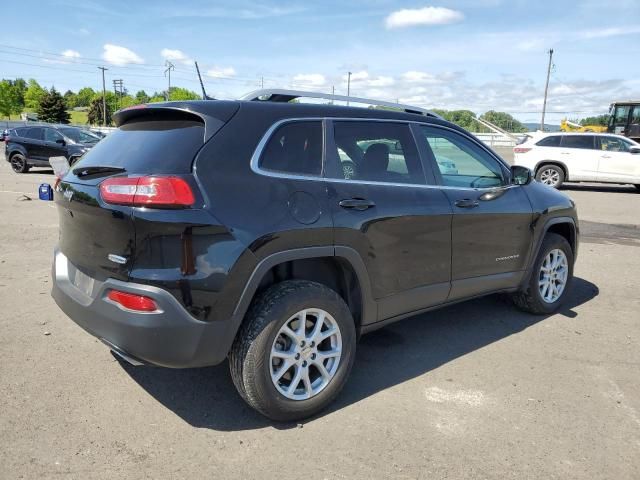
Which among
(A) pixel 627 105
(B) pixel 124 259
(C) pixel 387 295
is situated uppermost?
(A) pixel 627 105

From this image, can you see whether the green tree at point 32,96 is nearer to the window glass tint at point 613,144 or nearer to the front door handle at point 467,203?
the window glass tint at point 613,144

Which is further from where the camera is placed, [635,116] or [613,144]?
[635,116]

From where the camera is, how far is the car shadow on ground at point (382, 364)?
315 cm

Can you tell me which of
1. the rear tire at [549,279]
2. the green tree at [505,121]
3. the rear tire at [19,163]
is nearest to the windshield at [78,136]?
the rear tire at [19,163]

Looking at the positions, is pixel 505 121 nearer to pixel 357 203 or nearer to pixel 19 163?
pixel 19 163

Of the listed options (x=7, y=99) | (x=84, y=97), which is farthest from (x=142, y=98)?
(x=84, y=97)

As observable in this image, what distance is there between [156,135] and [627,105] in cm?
2345

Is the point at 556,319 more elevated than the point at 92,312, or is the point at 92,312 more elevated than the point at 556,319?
the point at 92,312

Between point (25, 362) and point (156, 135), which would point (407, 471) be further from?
point (25, 362)

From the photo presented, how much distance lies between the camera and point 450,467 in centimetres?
265

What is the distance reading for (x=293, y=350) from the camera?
2.98m

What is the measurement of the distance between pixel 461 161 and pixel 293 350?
207cm

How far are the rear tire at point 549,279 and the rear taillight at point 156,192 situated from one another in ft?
10.8

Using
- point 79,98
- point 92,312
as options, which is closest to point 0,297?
point 92,312
